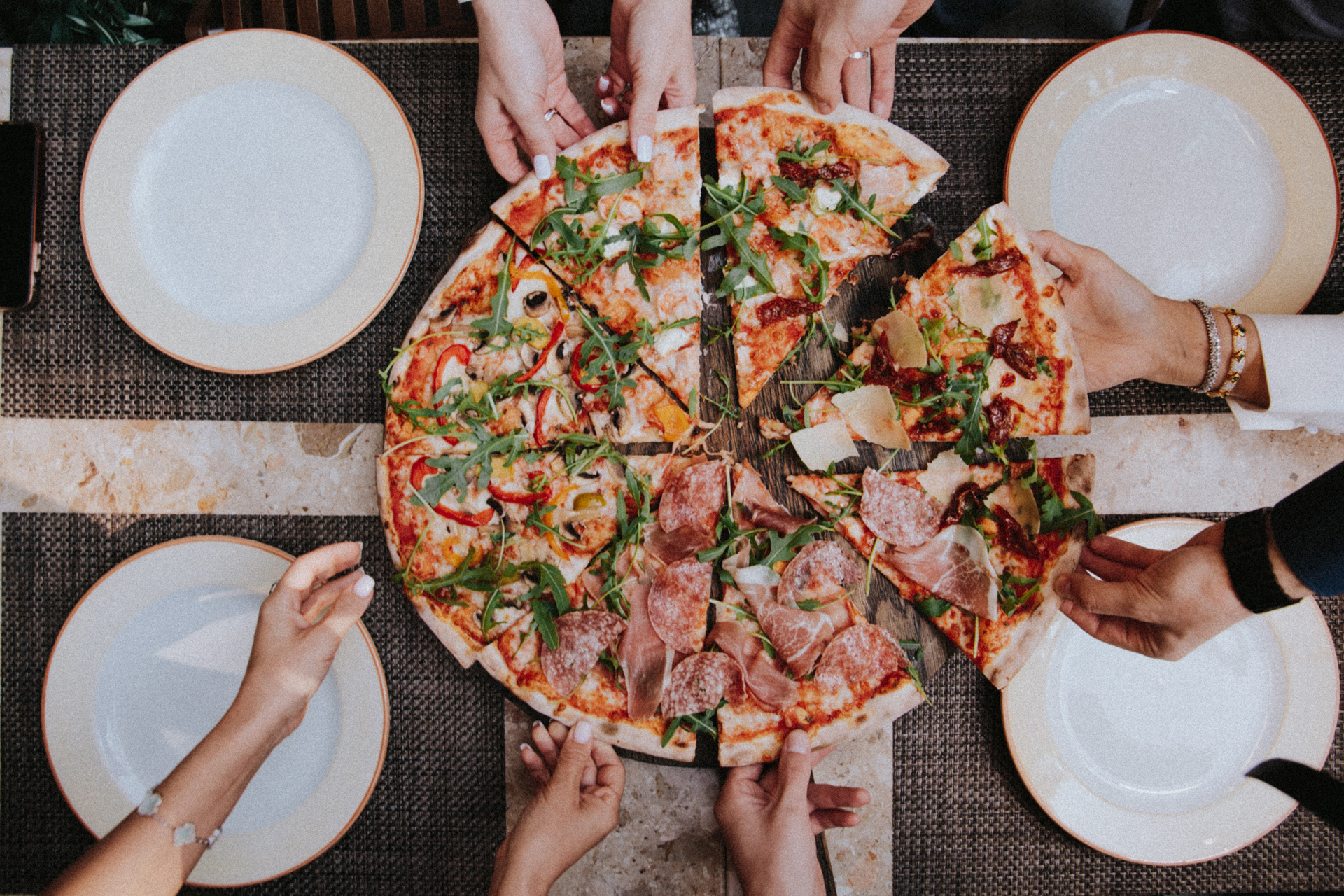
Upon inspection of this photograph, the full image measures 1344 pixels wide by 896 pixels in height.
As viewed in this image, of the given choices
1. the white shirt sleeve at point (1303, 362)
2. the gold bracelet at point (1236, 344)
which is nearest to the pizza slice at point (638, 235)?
the gold bracelet at point (1236, 344)

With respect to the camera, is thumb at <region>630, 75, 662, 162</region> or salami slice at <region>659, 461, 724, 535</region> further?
salami slice at <region>659, 461, 724, 535</region>

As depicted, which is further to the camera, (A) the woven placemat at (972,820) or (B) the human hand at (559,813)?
(A) the woven placemat at (972,820)

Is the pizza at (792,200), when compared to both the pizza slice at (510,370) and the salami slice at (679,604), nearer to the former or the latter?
the pizza slice at (510,370)

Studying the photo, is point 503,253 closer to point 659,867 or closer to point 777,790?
point 777,790

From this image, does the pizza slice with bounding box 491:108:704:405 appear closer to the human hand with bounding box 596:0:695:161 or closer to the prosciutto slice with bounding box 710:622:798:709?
the human hand with bounding box 596:0:695:161

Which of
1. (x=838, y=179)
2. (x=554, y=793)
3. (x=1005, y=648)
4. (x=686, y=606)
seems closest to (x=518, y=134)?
(x=838, y=179)

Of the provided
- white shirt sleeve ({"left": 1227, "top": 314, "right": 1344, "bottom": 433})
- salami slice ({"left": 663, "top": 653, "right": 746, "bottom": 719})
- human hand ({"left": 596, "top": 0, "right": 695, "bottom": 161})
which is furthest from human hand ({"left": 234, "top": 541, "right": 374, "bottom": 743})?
white shirt sleeve ({"left": 1227, "top": 314, "right": 1344, "bottom": 433})

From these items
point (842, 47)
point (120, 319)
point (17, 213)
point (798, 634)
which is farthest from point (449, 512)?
point (842, 47)
